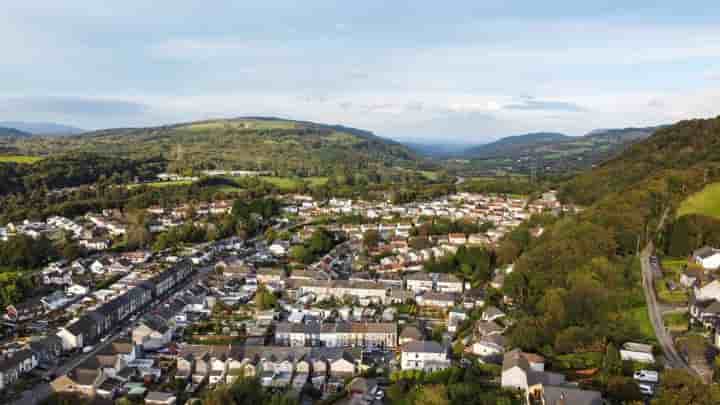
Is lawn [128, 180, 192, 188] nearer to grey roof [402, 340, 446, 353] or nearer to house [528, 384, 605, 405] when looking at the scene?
grey roof [402, 340, 446, 353]

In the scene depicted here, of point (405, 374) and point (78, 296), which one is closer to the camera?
point (405, 374)

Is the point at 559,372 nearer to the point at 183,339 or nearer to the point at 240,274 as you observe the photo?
the point at 183,339

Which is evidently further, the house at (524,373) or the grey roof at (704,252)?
the grey roof at (704,252)

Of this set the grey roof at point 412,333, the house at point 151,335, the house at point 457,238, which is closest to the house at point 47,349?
the house at point 151,335

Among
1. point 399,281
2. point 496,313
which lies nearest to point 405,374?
point 496,313

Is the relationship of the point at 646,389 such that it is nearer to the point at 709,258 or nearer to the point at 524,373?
the point at 524,373

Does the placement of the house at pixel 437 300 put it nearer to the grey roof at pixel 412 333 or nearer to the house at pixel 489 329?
the house at pixel 489 329
